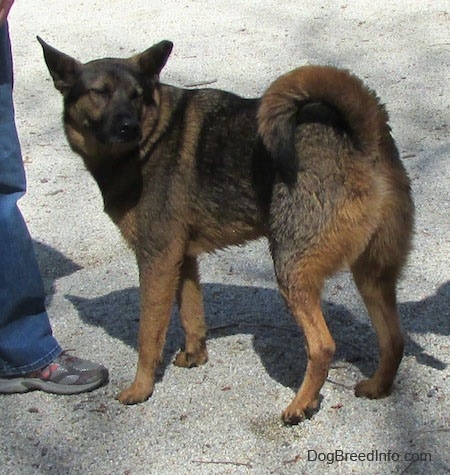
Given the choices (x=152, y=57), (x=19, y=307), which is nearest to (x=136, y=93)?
(x=152, y=57)

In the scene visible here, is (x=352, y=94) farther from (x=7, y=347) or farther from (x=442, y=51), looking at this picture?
(x=442, y=51)

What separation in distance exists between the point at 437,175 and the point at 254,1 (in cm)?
492

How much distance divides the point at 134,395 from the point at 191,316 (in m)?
0.55

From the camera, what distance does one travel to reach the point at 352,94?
3.66 m

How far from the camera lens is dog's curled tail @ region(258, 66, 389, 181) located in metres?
3.66

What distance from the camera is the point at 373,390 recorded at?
404 centimetres

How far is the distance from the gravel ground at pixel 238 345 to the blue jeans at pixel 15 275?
214 millimetres

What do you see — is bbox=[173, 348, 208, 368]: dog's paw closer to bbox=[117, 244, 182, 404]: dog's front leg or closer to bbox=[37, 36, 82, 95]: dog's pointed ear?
bbox=[117, 244, 182, 404]: dog's front leg

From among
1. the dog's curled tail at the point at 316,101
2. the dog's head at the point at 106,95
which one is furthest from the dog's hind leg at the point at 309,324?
the dog's head at the point at 106,95

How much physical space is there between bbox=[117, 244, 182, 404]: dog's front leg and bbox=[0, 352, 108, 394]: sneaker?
0.16 meters

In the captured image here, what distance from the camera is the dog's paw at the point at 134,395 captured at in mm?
4180

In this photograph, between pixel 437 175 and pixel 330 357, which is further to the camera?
pixel 437 175

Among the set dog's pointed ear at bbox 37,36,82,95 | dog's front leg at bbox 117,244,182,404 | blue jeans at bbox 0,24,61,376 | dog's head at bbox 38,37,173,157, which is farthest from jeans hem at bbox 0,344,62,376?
dog's pointed ear at bbox 37,36,82,95

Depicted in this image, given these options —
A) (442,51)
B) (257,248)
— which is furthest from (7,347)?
(442,51)
